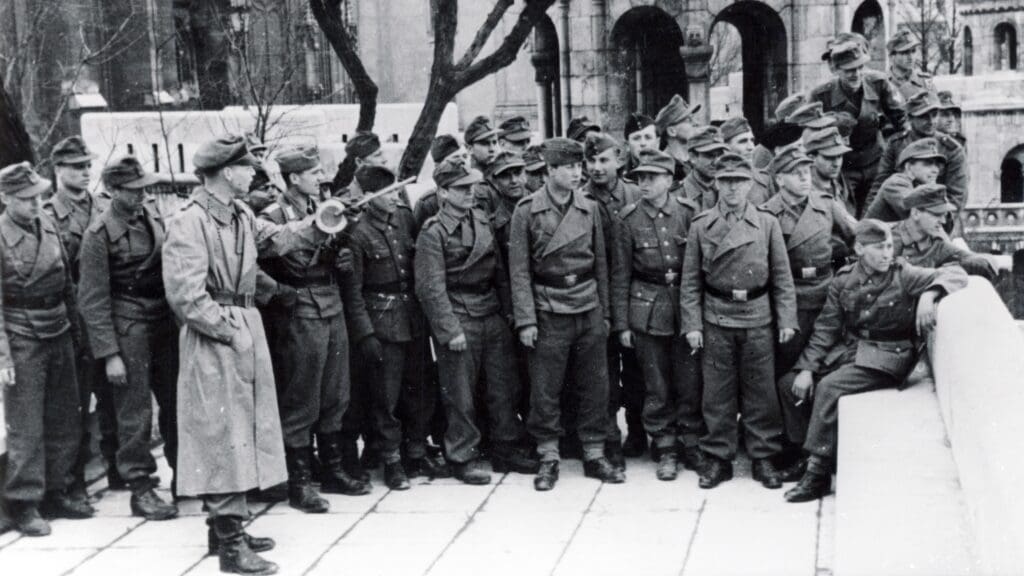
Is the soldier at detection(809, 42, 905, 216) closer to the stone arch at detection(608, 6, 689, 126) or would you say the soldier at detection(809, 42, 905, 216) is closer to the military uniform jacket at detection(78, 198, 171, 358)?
the stone arch at detection(608, 6, 689, 126)

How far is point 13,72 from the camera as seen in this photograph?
18.1m

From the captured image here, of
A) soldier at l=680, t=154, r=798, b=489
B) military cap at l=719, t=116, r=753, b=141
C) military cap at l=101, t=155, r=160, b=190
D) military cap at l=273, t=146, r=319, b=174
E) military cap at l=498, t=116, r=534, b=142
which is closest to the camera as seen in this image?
military cap at l=101, t=155, r=160, b=190

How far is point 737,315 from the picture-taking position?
762 centimetres

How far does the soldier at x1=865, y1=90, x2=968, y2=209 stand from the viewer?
30.0ft

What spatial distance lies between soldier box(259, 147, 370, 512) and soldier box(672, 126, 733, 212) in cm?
226

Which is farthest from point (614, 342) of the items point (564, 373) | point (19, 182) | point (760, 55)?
point (760, 55)

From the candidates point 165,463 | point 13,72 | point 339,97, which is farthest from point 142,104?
point 165,463

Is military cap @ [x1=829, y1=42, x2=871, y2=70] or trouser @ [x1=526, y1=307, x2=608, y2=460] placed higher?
military cap @ [x1=829, y1=42, x2=871, y2=70]

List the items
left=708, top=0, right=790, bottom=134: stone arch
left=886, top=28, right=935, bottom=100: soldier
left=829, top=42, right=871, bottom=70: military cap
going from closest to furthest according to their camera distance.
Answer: left=829, top=42, right=871, bottom=70: military cap
left=886, top=28, right=935, bottom=100: soldier
left=708, top=0, right=790, bottom=134: stone arch

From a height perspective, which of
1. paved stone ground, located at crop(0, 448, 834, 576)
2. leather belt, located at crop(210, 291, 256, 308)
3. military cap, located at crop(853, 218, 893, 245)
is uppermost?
military cap, located at crop(853, 218, 893, 245)

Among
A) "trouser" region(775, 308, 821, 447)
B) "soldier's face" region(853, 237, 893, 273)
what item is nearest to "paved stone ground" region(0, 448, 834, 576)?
"trouser" region(775, 308, 821, 447)

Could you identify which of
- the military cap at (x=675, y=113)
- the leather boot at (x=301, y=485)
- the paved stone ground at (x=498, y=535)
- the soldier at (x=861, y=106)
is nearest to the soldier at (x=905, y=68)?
the soldier at (x=861, y=106)

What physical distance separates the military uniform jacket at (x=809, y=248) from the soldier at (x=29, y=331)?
4.10 metres

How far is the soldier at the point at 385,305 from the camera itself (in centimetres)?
785
